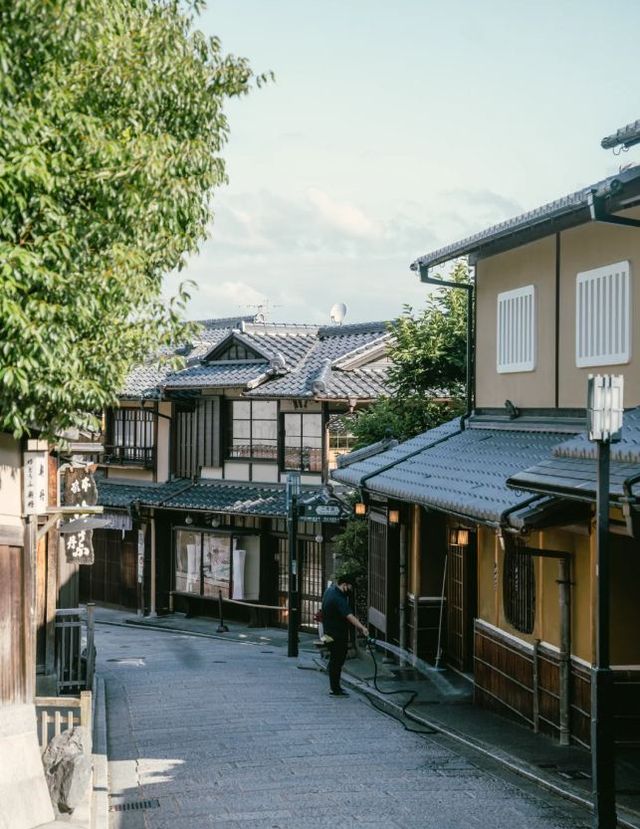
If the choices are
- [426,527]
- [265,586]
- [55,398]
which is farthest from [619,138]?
[265,586]

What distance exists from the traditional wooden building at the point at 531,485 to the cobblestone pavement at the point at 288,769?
1774mm

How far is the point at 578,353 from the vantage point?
15625 millimetres

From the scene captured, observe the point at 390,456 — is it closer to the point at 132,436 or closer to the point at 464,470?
the point at 464,470

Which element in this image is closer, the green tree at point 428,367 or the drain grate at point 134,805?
the drain grate at point 134,805

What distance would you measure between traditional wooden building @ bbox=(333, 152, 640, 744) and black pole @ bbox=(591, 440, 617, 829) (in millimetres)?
241

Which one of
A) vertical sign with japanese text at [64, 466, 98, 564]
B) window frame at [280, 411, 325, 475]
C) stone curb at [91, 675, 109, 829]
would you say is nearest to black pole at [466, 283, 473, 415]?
vertical sign with japanese text at [64, 466, 98, 564]

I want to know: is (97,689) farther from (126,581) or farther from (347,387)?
(126,581)

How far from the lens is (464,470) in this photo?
53.4 feet

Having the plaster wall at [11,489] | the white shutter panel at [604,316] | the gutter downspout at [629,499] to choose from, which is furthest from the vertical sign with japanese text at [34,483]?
the white shutter panel at [604,316]

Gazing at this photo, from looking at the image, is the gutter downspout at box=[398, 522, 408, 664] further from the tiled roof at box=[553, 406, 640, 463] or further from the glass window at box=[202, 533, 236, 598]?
the glass window at box=[202, 533, 236, 598]

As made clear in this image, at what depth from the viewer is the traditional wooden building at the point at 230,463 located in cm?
3147

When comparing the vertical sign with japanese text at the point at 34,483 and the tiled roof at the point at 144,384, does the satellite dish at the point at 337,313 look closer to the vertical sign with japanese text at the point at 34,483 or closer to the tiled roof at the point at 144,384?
the tiled roof at the point at 144,384

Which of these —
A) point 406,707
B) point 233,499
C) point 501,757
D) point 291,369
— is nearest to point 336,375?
point 291,369

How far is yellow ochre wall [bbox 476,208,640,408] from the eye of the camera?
14.2m
